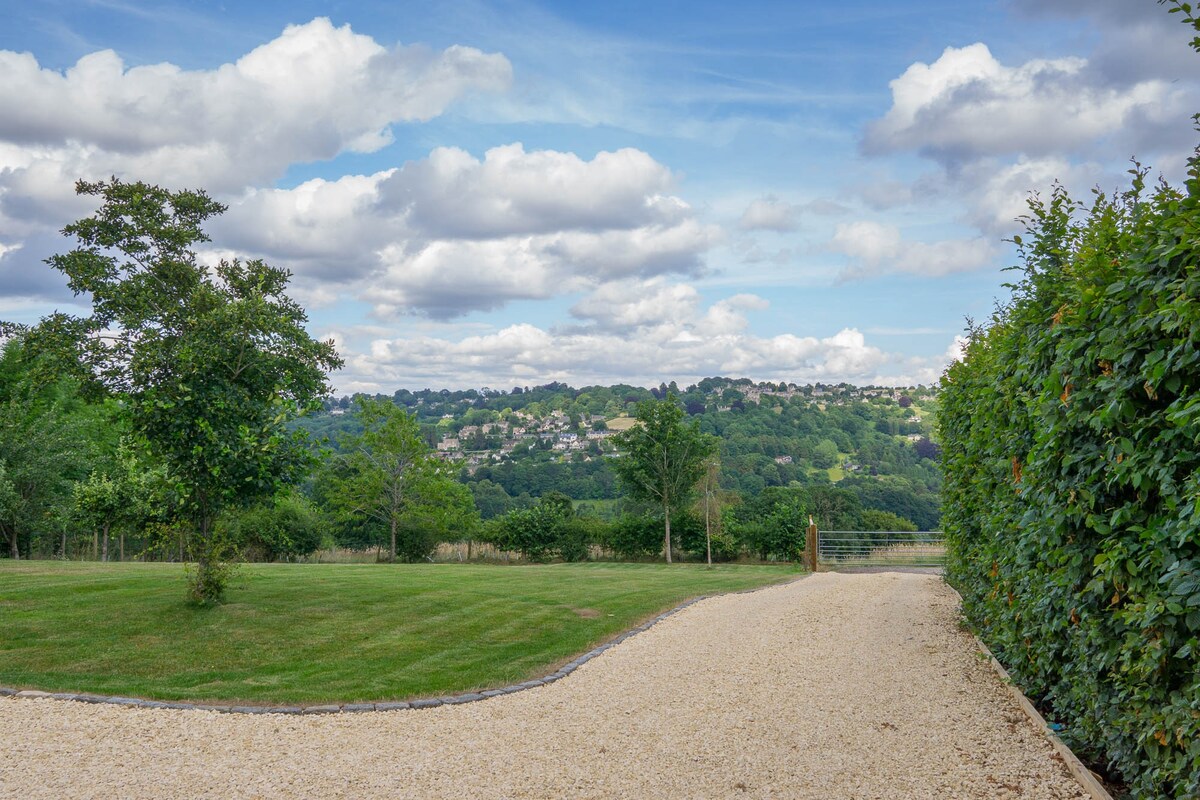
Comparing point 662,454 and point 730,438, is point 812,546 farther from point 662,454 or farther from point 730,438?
point 730,438

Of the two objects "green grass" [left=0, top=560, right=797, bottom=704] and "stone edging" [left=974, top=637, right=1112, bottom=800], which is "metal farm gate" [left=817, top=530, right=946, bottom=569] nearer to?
"green grass" [left=0, top=560, right=797, bottom=704]

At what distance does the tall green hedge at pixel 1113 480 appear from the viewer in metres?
3.34

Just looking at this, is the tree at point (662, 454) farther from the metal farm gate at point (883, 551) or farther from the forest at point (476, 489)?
the metal farm gate at point (883, 551)

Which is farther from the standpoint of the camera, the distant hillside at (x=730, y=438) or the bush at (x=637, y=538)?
the distant hillside at (x=730, y=438)

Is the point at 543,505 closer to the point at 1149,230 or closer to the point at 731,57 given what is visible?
the point at 731,57

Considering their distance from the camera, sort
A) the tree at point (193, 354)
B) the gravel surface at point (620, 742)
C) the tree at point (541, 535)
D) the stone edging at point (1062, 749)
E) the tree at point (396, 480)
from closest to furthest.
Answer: the stone edging at point (1062, 749), the gravel surface at point (620, 742), the tree at point (193, 354), the tree at point (541, 535), the tree at point (396, 480)

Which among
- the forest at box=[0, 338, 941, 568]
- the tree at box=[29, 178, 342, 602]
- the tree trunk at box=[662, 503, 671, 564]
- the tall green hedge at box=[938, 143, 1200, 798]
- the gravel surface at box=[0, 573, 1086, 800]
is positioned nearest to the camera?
the tall green hedge at box=[938, 143, 1200, 798]

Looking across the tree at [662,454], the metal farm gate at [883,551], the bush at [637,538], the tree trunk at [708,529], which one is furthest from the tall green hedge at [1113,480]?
the tree at [662,454]

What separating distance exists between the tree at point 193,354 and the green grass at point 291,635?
1.24m

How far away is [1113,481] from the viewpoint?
387 cm

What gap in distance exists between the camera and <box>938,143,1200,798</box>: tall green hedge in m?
3.34

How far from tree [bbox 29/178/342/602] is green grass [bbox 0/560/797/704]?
1.24 meters

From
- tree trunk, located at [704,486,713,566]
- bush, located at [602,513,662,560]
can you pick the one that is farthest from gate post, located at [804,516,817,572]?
bush, located at [602,513,662,560]

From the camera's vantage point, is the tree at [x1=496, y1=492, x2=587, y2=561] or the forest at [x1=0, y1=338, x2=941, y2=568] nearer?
the forest at [x1=0, y1=338, x2=941, y2=568]
